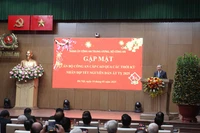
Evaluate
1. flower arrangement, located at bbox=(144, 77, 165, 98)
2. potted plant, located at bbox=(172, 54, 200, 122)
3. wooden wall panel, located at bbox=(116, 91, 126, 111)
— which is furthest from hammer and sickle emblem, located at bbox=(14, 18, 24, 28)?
potted plant, located at bbox=(172, 54, 200, 122)

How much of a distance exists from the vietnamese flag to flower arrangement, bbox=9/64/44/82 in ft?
4.58

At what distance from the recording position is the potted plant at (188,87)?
22.9 ft

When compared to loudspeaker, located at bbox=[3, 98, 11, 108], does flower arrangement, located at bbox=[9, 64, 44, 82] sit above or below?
above

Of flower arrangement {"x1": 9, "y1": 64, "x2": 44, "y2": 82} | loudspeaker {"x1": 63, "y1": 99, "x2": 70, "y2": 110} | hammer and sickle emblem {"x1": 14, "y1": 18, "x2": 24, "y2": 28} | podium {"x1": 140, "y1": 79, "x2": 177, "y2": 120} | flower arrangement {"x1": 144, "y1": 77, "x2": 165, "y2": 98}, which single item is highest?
hammer and sickle emblem {"x1": 14, "y1": 18, "x2": 24, "y2": 28}

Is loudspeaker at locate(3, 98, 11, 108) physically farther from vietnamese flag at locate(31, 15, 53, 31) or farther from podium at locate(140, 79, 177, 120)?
podium at locate(140, 79, 177, 120)

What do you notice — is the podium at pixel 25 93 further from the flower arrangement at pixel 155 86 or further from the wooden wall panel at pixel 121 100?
the flower arrangement at pixel 155 86

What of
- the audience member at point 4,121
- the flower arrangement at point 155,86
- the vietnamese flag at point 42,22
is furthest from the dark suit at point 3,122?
the vietnamese flag at point 42,22

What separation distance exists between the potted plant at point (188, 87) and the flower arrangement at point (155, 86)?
33cm

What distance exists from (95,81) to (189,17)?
3511mm

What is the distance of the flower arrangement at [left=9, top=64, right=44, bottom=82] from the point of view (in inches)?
380

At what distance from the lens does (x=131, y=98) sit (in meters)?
10.1

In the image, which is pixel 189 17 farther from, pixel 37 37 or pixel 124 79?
pixel 37 37

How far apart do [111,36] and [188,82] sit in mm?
3909

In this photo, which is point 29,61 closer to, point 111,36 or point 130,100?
point 111,36
